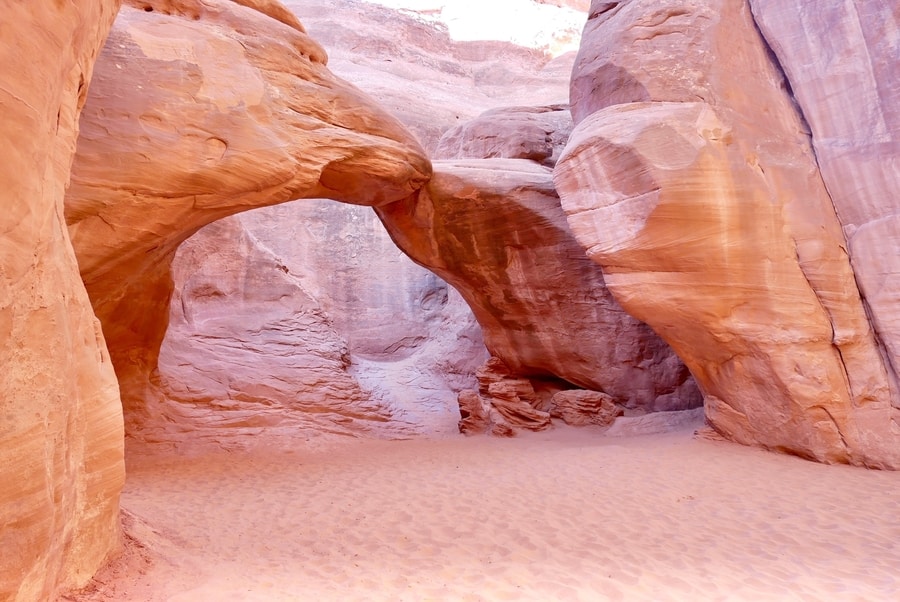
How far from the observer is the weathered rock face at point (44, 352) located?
282cm

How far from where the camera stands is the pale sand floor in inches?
158

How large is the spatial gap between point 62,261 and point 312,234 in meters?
14.0

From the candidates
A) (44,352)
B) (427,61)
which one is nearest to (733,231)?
(44,352)

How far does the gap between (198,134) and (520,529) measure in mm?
5226

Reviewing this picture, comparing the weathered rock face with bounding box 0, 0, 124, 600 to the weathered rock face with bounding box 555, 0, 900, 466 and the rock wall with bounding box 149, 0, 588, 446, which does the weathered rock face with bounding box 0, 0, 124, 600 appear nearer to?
the weathered rock face with bounding box 555, 0, 900, 466

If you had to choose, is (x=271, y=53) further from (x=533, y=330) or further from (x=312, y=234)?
(x=312, y=234)

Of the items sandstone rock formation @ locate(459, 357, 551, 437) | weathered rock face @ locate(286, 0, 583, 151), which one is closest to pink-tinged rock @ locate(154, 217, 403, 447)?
sandstone rock formation @ locate(459, 357, 551, 437)

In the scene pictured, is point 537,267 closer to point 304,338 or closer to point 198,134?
point 304,338

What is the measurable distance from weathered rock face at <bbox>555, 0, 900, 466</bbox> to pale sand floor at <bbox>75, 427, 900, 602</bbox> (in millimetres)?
898

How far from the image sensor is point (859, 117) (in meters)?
7.76

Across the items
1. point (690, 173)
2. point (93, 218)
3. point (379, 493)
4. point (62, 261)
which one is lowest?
point (379, 493)

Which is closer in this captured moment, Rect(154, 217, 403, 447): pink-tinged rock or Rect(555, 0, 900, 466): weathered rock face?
Rect(555, 0, 900, 466): weathered rock face

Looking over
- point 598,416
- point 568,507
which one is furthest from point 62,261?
point 598,416

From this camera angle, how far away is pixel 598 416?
36.2 feet
